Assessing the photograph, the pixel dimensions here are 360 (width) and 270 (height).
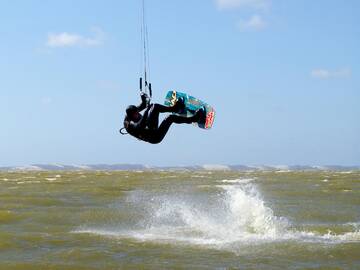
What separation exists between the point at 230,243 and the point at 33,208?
32.6ft

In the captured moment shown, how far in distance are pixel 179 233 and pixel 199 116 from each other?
3.11 meters

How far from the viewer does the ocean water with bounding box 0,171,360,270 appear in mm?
11219

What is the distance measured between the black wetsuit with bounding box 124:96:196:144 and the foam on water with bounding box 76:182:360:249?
2484 mm

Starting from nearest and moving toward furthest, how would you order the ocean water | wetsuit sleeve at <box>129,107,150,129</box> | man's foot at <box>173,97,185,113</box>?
the ocean water
wetsuit sleeve at <box>129,107,150,129</box>
man's foot at <box>173,97,185,113</box>

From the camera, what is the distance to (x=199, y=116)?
14.8m

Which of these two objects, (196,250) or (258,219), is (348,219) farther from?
(196,250)

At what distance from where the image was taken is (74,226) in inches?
645

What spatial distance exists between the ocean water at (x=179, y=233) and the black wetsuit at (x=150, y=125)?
8.15 ft

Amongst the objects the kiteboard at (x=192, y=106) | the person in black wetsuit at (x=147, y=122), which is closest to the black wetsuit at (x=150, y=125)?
the person in black wetsuit at (x=147, y=122)

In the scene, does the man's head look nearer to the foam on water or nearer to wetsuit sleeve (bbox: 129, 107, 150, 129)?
wetsuit sleeve (bbox: 129, 107, 150, 129)

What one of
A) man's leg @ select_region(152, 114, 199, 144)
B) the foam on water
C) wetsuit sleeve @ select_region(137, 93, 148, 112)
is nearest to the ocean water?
the foam on water

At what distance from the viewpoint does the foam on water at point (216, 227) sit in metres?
13.9

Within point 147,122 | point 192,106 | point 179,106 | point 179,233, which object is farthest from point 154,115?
point 179,233

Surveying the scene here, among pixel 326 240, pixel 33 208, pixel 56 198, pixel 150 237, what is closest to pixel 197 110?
pixel 150 237
